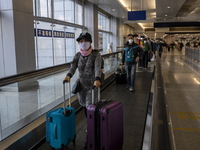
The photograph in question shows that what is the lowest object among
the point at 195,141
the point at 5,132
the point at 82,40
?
A: the point at 195,141

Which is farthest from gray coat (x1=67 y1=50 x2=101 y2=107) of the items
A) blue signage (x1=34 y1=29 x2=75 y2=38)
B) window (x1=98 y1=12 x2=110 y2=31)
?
window (x1=98 y1=12 x2=110 y2=31)

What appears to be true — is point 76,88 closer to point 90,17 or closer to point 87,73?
point 87,73

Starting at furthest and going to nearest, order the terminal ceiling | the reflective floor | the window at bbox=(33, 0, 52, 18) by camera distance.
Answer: the terminal ceiling, the window at bbox=(33, 0, 52, 18), the reflective floor

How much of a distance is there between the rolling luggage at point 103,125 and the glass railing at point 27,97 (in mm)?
1200

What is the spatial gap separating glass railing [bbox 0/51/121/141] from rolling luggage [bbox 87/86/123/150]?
1.20m

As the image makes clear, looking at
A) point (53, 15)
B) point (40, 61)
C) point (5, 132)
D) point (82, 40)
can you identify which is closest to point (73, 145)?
point (5, 132)

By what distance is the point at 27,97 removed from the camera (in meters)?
3.84

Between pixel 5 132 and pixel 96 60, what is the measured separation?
1.66 m

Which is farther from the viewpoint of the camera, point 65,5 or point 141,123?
point 65,5

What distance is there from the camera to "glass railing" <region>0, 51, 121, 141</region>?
3121 mm

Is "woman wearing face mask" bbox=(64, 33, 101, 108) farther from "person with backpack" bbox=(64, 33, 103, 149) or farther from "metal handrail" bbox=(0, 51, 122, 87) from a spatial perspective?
"metal handrail" bbox=(0, 51, 122, 87)

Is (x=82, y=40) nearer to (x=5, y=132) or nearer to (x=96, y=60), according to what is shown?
(x=96, y=60)

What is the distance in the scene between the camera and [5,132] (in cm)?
318

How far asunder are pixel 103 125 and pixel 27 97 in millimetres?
1699
